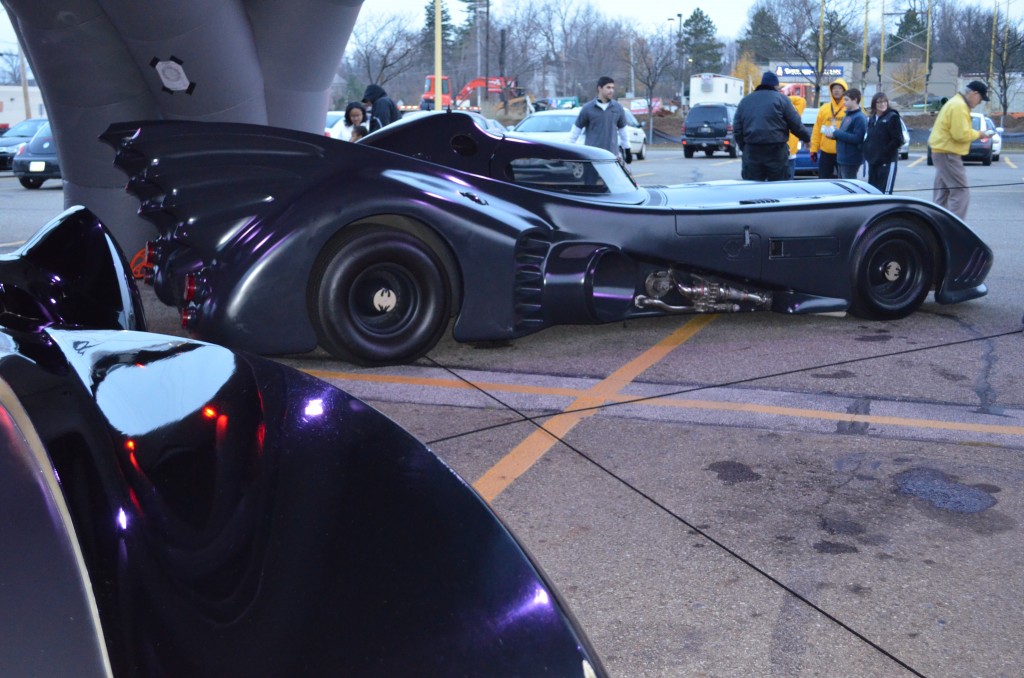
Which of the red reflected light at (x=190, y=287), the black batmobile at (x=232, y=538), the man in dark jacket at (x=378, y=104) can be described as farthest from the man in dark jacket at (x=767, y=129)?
the black batmobile at (x=232, y=538)

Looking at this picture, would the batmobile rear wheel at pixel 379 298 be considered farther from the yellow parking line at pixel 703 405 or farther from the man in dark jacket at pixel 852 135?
the man in dark jacket at pixel 852 135

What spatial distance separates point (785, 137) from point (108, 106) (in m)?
5.99

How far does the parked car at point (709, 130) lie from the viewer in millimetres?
31469

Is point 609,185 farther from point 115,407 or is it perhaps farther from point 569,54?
point 569,54

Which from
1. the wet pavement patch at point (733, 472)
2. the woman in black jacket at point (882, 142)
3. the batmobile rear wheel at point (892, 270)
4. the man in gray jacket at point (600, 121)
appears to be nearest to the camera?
the wet pavement patch at point (733, 472)

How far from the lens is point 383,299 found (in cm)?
569

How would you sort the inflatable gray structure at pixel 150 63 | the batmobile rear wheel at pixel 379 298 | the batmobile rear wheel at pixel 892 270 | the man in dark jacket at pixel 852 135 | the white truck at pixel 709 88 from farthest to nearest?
the white truck at pixel 709 88
the man in dark jacket at pixel 852 135
the inflatable gray structure at pixel 150 63
the batmobile rear wheel at pixel 892 270
the batmobile rear wheel at pixel 379 298

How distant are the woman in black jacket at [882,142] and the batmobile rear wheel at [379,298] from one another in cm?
736

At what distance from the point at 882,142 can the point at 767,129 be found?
2.31m

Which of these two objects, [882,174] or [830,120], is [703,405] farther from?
[830,120]

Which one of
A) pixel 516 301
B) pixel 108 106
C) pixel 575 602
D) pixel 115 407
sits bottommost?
pixel 575 602

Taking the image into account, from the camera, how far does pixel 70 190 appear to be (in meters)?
8.62

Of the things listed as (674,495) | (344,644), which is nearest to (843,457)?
(674,495)

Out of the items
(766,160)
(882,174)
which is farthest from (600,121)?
(882,174)
